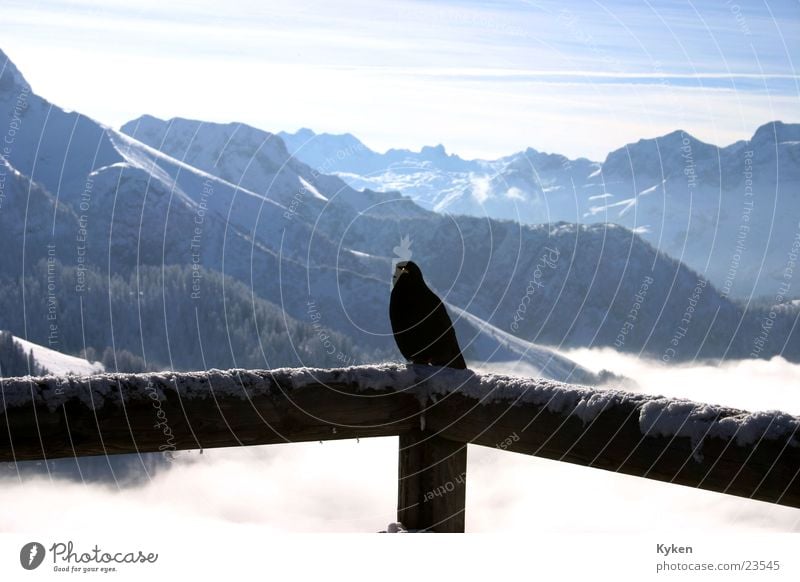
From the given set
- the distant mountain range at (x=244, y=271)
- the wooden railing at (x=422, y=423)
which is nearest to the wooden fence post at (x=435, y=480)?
the wooden railing at (x=422, y=423)

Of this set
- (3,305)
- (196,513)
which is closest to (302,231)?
(3,305)

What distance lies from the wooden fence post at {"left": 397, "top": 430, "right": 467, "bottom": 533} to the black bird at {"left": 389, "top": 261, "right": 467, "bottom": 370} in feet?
1.41

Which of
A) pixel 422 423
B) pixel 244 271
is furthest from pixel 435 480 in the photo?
pixel 244 271

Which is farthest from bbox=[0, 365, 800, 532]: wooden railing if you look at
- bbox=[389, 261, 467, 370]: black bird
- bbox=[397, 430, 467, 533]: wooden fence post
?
bbox=[389, 261, 467, 370]: black bird

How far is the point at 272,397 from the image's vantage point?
434 cm

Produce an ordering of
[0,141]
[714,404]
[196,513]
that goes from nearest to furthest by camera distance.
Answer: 1. [714,404]
2. [196,513]
3. [0,141]

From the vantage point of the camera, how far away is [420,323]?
16.0 feet

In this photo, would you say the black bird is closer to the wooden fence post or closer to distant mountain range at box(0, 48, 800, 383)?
→ the wooden fence post

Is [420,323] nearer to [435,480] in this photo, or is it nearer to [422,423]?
[422,423]

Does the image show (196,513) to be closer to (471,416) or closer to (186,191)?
(471,416)

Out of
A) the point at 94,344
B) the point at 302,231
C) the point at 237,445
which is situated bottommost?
the point at 94,344

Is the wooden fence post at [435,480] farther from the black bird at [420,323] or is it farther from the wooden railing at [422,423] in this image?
the black bird at [420,323]

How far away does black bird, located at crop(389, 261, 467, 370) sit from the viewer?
478 cm

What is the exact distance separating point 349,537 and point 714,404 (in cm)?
166
